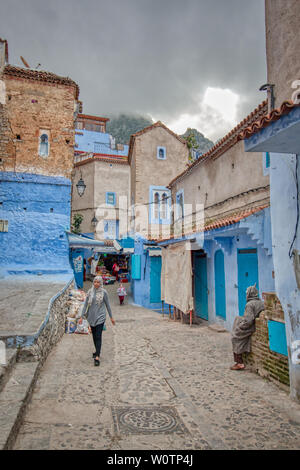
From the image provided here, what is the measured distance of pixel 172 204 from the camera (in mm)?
18797

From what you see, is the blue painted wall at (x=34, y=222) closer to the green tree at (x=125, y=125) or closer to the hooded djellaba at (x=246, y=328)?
the hooded djellaba at (x=246, y=328)

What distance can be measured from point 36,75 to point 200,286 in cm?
1248

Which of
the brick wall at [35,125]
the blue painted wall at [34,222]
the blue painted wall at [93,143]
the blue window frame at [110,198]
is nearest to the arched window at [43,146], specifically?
the brick wall at [35,125]

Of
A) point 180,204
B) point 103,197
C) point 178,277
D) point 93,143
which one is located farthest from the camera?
point 93,143

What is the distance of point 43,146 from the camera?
49.4 ft

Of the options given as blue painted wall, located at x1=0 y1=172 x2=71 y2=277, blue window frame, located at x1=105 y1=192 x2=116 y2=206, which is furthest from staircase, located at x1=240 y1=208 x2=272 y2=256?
→ blue window frame, located at x1=105 y1=192 x2=116 y2=206

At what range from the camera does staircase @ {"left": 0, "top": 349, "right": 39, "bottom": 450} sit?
3.01 m

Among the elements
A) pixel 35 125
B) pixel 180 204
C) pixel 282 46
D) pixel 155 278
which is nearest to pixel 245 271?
pixel 282 46

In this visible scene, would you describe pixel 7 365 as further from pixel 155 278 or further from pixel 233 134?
pixel 155 278

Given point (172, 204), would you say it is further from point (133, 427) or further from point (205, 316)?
point (133, 427)

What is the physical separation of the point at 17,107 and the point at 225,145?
33.2 feet

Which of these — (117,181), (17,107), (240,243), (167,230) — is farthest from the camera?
(117,181)

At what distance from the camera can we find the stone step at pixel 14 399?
2967mm

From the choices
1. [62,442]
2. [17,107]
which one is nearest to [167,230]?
[17,107]
